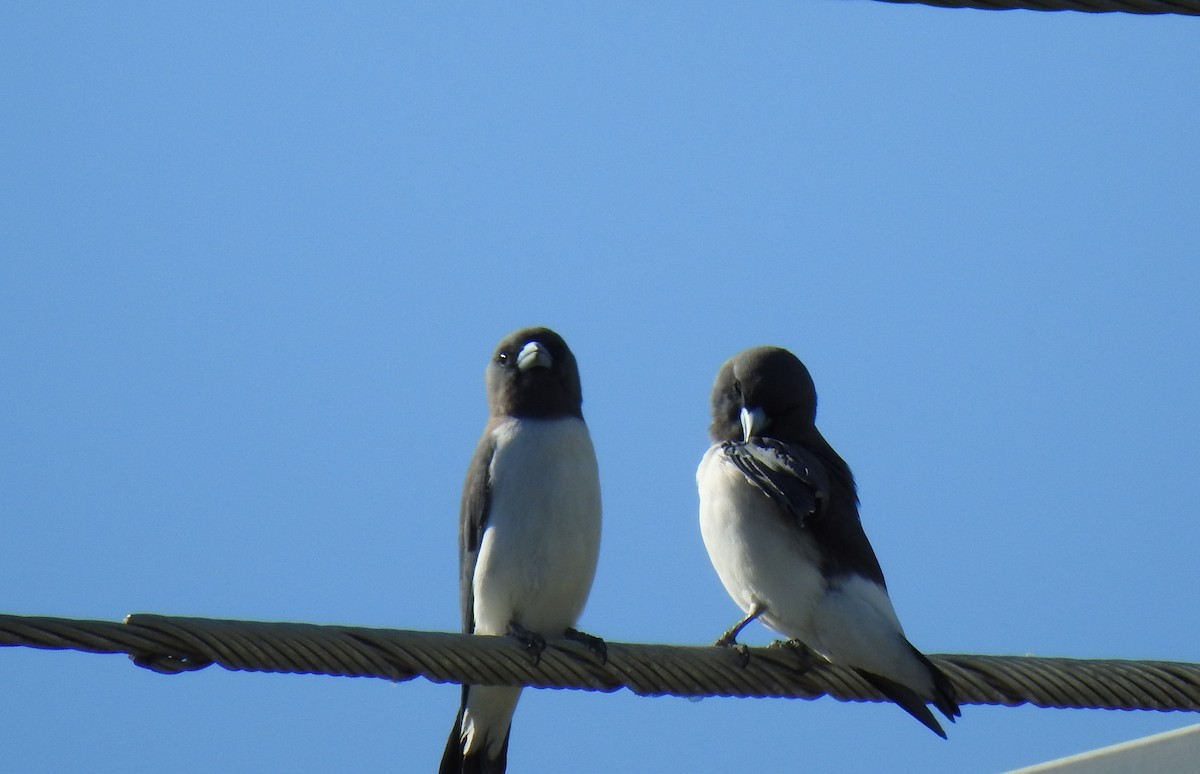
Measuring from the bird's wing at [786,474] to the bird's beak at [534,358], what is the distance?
3.27 ft

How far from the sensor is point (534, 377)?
21.7 feet

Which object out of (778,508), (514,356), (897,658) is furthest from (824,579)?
(514,356)

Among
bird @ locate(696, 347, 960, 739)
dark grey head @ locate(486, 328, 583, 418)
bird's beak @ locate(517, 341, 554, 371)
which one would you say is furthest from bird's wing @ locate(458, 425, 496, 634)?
bird @ locate(696, 347, 960, 739)

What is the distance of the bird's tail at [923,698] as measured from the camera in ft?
14.5

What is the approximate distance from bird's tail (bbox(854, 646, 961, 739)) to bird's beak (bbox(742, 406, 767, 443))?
5.15 feet

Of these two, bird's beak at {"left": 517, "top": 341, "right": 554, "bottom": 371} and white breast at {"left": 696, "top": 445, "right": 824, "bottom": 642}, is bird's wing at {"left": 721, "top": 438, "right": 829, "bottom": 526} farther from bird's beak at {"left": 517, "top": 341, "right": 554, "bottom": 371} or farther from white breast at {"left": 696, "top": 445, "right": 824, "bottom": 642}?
bird's beak at {"left": 517, "top": 341, "right": 554, "bottom": 371}

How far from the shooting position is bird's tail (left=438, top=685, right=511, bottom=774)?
6.24 meters

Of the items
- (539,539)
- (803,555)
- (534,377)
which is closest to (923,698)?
(803,555)

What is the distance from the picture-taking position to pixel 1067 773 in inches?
267

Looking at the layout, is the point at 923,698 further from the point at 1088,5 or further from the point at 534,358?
the point at 534,358

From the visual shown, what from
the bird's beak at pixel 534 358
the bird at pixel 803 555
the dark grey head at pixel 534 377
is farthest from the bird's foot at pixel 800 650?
the bird's beak at pixel 534 358

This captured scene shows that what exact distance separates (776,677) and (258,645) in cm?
167

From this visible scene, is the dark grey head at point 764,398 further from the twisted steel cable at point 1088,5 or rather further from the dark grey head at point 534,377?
the twisted steel cable at point 1088,5

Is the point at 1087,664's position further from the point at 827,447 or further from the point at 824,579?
the point at 827,447
